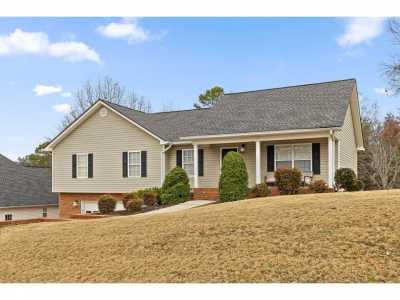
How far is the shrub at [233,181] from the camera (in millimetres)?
17031

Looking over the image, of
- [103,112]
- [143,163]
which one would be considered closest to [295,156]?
[143,163]

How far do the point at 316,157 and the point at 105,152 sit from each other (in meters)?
10.8

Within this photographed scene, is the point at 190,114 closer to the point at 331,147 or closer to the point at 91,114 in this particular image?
the point at 91,114

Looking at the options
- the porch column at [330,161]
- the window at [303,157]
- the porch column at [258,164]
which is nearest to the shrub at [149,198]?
the porch column at [258,164]

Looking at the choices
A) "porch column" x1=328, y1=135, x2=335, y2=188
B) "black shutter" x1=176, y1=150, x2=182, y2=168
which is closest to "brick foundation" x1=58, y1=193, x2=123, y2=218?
"black shutter" x1=176, y1=150, x2=182, y2=168

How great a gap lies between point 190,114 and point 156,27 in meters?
5.31

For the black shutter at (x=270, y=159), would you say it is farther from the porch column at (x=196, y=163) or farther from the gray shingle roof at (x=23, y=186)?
the gray shingle roof at (x=23, y=186)

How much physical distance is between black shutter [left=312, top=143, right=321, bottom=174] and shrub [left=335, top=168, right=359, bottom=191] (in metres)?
1.27

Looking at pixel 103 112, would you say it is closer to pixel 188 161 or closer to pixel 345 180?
pixel 188 161

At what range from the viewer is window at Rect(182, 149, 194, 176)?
70.9 feet

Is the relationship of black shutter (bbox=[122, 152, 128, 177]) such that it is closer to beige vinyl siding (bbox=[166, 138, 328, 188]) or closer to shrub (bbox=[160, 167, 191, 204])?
beige vinyl siding (bbox=[166, 138, 328, 188])

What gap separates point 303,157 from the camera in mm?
19266

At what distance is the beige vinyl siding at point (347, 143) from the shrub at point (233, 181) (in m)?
5.09
